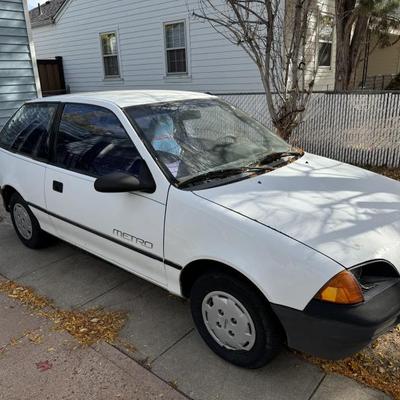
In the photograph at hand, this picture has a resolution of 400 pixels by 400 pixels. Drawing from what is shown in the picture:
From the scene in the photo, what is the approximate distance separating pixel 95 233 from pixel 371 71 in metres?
15.0

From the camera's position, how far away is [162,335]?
2941 millimetres

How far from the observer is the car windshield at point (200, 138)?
9.25ft

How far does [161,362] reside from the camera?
8.75 ft

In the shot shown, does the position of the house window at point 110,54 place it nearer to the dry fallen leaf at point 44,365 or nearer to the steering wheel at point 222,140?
the steering wheel at point 222,140

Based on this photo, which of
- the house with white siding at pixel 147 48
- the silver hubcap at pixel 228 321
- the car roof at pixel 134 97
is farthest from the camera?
the house with white siding at pixel 147 48

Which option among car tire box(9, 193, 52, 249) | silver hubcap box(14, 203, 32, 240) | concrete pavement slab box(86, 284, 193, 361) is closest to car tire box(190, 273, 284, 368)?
concrete pavement slab box(86, 284, 193, 361)

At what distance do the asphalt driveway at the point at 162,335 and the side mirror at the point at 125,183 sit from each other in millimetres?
1063

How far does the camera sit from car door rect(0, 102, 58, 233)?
3.77 meters

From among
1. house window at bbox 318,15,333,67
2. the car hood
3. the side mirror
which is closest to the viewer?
the car hood

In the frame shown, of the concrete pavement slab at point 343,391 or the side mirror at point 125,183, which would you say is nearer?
the concrete pavement slab at point 343,391

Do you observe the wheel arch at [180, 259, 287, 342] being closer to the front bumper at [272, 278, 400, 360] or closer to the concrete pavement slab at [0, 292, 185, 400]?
the front bumper at [272, 278, 400, 360]

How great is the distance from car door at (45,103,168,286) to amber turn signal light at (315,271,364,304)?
1113 millimetres

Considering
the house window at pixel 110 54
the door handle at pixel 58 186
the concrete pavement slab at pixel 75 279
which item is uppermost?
the house window at pixel 110 54

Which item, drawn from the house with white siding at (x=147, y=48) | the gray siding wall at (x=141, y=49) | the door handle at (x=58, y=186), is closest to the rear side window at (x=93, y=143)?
the door handle at (x=58, y=186)
